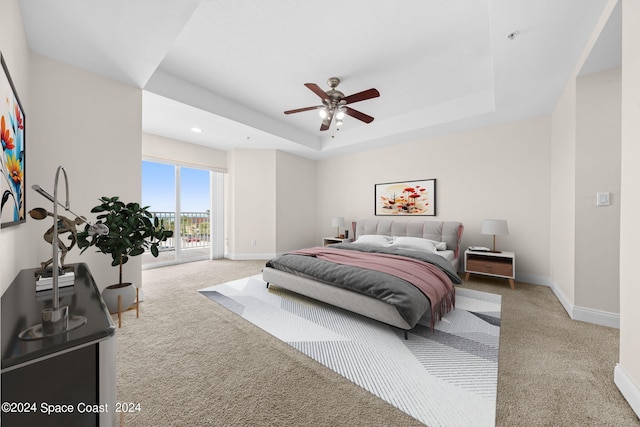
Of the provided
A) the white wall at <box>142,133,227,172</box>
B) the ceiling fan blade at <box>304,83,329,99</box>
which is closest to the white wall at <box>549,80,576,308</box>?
the ceiling fan blade at <box>304,83,329,99</box>

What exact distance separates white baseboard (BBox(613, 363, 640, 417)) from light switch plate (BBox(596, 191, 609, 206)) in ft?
4.78

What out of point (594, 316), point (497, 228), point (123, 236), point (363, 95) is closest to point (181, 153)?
point (123, 236)

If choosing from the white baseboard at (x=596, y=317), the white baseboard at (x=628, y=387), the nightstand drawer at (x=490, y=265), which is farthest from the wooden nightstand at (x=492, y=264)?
the white baseboard at (x=628, y=387)

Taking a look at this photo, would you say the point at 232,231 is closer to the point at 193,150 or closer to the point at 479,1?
the point at 193,150

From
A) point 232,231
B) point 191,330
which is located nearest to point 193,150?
point 232,231

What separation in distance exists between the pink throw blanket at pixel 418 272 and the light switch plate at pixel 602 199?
1.48m

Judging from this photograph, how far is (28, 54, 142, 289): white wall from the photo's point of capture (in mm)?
2176

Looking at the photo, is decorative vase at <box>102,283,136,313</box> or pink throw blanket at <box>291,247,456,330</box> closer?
pink throw blanket at <box>291,247,456,330</box>

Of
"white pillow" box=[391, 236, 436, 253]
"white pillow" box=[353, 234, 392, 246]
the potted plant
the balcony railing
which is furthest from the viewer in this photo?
the balcony railing

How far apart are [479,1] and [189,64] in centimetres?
290

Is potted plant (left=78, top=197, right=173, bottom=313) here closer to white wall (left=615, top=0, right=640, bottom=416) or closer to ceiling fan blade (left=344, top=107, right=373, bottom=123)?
ceiling fan blade (left=344, top=107, right=373, bottom=123)

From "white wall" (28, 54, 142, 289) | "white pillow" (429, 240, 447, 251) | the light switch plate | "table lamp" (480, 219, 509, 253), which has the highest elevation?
"white wall" (28, 54, 142, 289)

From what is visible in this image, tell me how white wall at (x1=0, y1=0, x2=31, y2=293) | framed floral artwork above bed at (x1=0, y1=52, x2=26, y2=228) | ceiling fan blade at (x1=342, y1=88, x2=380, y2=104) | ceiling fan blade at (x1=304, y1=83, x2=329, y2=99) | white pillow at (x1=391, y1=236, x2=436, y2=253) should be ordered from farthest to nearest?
1. white pillow at (x1=391, y1=236, x2=436, y2=253)
2. ceiling fan blade at (x1=342, y1=88, x2=380, y2=104)
3. ceiling fan blade at (x1=304, y1=83, x2=329, y2=99)
4. white wall at (x1=0, y1=0, x2=31, y2=293)
5. framed floral artwork above bed at (x1=0, y1=52, x2=26, y2=228)

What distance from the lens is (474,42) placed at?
2400 millimetres
